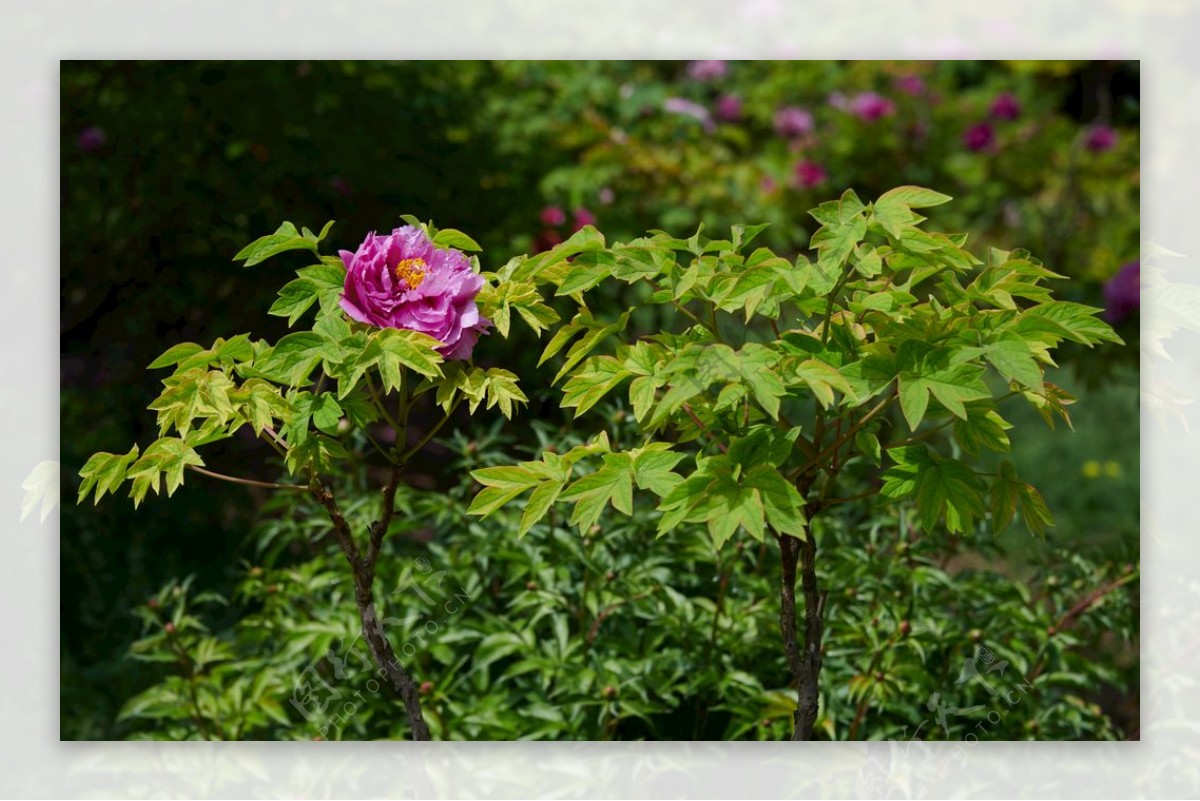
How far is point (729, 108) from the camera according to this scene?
3850 mm

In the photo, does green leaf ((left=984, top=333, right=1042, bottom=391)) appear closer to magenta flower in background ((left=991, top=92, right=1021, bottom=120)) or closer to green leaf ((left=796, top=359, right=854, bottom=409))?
green leaf ((left=796, top=359, right=854, bottom=409))

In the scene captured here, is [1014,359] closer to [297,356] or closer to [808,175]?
A: [297,356]

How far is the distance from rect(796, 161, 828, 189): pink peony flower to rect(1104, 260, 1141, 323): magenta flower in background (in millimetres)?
1357

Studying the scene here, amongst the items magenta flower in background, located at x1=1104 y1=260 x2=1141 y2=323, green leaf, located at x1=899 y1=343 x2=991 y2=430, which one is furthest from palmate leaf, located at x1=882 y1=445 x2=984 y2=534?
magenta flower in background, located at x1=1104 y1=260 x2=1141 y2=323

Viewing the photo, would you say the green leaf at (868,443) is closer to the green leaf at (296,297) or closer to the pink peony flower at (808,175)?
the green leaf at (296,297)

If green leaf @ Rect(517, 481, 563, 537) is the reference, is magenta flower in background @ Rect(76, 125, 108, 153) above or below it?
above

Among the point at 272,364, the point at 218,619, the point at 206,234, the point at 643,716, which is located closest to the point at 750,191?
the point at 206,234

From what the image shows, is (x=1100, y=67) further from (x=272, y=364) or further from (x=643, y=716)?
(x=272, y=364)

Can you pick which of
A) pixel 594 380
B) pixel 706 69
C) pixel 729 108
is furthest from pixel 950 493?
pixel 729 108

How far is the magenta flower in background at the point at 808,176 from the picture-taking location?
3910 millimetres

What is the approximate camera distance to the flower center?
131cm

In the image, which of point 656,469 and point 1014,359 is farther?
point 656,469

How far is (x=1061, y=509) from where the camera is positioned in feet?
11.0

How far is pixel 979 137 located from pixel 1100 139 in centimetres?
40
